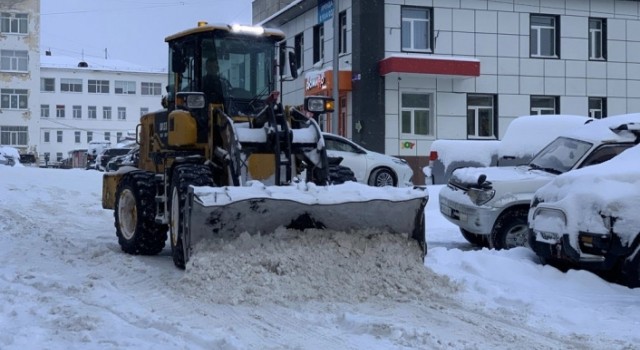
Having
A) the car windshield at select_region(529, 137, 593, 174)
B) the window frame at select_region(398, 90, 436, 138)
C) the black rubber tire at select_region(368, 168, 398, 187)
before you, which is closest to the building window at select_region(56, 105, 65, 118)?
the window frame at select_region(398, 90, 436, 138)

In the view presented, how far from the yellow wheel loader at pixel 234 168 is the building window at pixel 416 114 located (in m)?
14.8

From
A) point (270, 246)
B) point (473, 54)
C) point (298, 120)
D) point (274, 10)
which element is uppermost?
point (274, 10)

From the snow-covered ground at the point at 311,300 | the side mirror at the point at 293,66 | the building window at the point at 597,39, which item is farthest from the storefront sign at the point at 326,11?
the snow-covered ground at the point at 311,300

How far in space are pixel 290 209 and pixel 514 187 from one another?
4.04 metres

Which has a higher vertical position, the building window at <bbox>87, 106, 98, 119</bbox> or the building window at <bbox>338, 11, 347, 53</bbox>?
the building window at <bbox>87, 106, 98, 119</bbox>

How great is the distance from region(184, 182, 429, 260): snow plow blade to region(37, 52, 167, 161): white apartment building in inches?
2736

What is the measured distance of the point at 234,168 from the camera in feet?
26.7

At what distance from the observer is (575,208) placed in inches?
308

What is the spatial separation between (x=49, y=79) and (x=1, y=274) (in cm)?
7150

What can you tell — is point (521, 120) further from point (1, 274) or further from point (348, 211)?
point (1, 274)

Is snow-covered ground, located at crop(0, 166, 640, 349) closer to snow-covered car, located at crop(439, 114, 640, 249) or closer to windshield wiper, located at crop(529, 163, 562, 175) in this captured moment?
snow-covered car, located at crop(439, 114, 640, 249)

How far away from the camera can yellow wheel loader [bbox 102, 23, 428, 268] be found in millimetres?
7410

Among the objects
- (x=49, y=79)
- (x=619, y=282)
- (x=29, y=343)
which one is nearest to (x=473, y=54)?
(x=619, y=282)

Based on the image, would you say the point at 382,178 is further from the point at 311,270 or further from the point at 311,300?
the point at 311,300
